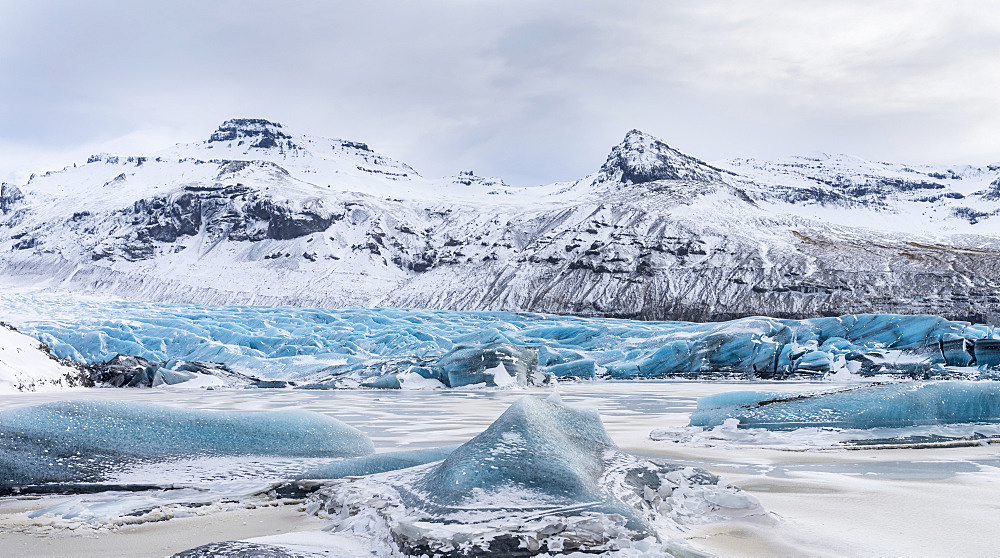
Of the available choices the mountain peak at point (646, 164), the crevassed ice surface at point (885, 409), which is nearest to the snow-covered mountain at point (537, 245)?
the mountain peak at point (646, 164)

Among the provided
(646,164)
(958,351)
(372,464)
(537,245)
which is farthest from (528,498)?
(646,164)

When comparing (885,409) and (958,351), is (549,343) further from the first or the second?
(885,409)

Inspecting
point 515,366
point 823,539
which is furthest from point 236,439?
point 515,366

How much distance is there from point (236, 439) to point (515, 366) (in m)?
9.01

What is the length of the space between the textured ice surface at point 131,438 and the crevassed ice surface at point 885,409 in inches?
120

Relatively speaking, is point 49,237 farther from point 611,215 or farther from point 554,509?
point 554,509

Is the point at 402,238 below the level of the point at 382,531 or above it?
above

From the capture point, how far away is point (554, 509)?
210 centimetres

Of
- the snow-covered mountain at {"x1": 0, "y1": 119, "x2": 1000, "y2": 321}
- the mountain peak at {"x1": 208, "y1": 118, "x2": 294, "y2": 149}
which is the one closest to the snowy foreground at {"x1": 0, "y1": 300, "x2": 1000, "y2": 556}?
the snow-covered mountain at {"x1": 0, "y1": 119, "x2": 1000, "y2": 321}

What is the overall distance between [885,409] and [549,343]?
14784 millimetres

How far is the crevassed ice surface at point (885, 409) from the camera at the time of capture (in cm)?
481

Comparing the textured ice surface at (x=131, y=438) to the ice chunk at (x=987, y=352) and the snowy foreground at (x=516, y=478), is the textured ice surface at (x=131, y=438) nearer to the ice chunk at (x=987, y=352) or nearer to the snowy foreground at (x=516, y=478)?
the snowy foreground at (x=516, y=478)

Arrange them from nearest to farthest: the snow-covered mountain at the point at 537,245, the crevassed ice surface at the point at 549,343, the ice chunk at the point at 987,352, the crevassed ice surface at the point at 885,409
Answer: the crevassed ice surface at the point at 885,409 → the ice chunk at the point at 987,352 → the crevassed ice surface at the point at 549,343 → the snow-covered mountain at the point at 537,245

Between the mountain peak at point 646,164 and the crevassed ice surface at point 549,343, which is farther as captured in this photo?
the mountain peak at point 646,164
